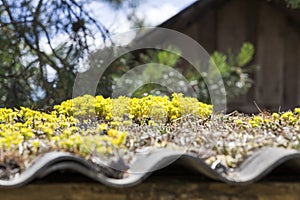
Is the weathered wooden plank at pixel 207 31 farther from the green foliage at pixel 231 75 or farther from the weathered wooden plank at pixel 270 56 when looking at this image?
the green foliage at pixel 231 75

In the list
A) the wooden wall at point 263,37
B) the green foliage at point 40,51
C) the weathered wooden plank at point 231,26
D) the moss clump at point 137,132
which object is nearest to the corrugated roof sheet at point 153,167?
the moss clump at point 137,132

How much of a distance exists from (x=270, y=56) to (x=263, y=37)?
26 centimetres

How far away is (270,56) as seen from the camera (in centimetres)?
617

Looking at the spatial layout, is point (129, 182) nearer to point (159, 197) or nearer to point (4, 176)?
point (159, 197)

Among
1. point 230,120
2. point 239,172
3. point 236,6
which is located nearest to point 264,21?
point 236,6

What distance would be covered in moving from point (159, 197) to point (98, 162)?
0.62 ft

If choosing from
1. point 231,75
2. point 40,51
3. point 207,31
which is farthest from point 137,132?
point 207,31

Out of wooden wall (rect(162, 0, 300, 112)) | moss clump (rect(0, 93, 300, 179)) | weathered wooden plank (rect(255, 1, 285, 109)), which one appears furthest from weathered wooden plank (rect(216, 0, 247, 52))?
moss clump (rect(0, 93, 300, 179))

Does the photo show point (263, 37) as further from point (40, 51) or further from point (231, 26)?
point (40, 51)

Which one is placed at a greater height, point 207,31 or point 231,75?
point 207,31

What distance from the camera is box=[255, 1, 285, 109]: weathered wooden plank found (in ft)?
19.7

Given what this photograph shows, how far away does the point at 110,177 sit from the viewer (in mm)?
1239

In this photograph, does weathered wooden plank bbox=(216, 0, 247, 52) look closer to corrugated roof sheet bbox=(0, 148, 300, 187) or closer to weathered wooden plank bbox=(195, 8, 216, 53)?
weathered wooden plank bbox=(195, 8, 216, 53)

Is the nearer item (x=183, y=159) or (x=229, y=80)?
(x=183, y=159)
